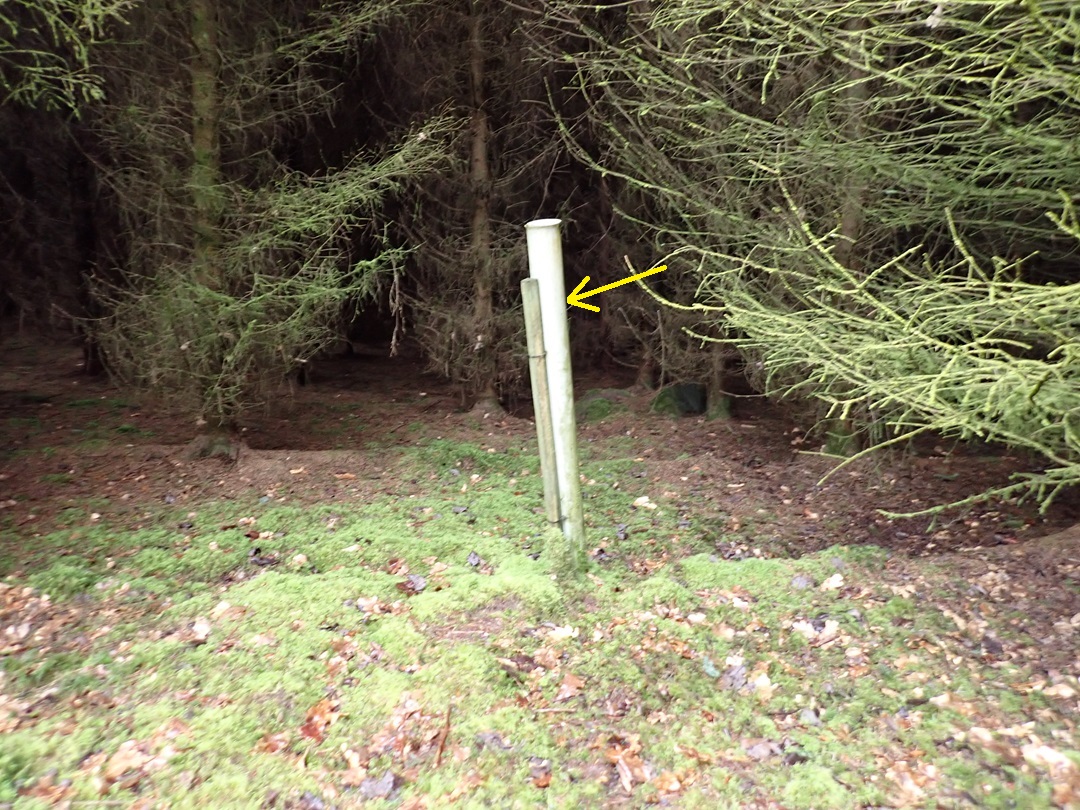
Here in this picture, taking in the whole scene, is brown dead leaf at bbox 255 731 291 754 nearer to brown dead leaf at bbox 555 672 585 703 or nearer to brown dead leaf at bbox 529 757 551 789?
brown dead leaf at bbox 529 757 551 789

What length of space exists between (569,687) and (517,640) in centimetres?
41

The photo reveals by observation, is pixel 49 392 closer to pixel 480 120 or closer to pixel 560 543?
pixel 480 120

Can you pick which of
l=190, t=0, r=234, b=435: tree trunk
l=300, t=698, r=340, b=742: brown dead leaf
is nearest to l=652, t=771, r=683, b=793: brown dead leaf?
l=300, t=698, r=340, b=742: brown dead leaf

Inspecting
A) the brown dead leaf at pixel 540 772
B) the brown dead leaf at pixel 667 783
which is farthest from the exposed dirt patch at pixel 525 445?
the brown dead leaf at pixel 540 772

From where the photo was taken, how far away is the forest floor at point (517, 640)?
304cm

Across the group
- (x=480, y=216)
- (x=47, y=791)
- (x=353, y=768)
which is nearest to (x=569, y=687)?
(x=353, y=768)

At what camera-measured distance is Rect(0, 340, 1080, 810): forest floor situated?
3043 mm

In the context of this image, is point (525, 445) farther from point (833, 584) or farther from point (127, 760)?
point (127, 760)

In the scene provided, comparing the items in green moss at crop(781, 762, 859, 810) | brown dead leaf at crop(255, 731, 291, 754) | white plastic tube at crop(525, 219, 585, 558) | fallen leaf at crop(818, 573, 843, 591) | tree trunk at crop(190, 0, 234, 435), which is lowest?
green moss at crop(781, 762, 859, 810)

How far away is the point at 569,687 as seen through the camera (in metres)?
3.59

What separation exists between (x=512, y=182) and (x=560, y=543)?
5.22m

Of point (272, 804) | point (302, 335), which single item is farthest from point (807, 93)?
point (272, 804)

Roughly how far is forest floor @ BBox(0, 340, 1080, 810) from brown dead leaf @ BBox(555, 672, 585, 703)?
22 millimetres

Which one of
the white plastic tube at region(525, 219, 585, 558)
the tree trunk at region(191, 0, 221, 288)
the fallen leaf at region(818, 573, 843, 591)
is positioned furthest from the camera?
the tree trunk at region(191, 0, 221, 288)
